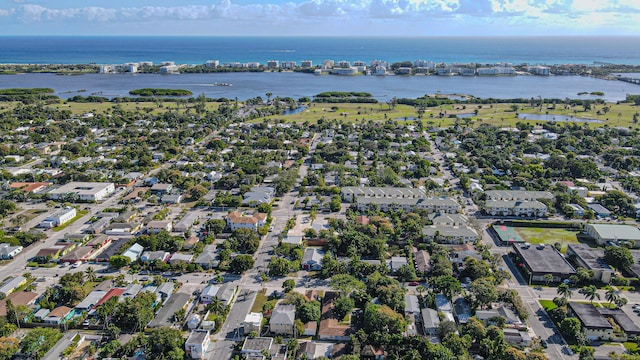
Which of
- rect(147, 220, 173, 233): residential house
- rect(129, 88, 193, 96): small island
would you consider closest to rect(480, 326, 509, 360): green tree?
rect(147, 220, 173, 233): residential house

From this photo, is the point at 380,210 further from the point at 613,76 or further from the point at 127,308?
the point at 613,76

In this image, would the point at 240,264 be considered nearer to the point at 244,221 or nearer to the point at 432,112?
the point at 244,221

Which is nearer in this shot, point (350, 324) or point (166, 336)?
point (166, 336)

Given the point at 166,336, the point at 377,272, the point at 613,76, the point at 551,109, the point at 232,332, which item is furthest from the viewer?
the point at 613,76

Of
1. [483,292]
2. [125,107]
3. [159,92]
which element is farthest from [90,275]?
[159,92]

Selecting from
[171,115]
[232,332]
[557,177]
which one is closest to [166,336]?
[232,332]

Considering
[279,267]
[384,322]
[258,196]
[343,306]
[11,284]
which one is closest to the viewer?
[384,322]

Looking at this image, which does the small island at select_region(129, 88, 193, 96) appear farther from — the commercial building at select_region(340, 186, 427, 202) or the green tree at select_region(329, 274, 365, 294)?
the green tree at select_region(329, 274, 365, 294)
